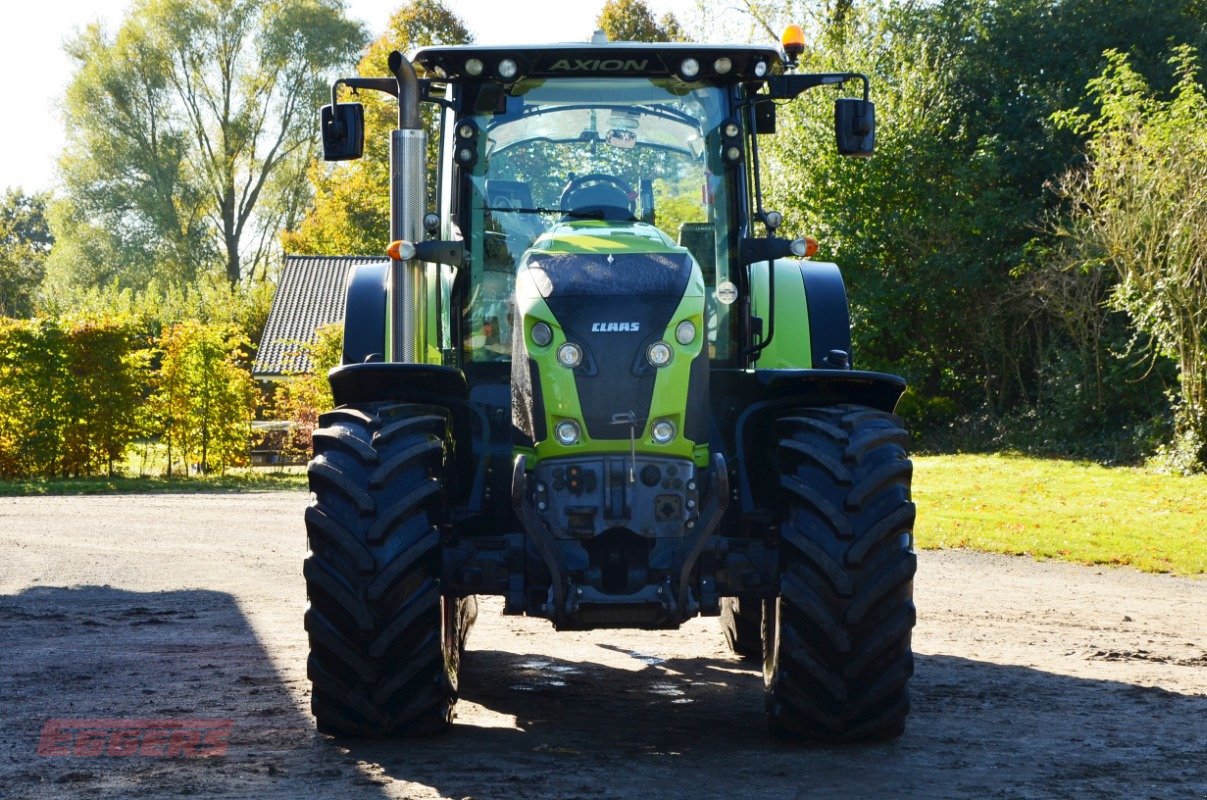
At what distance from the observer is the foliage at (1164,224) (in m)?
20.5

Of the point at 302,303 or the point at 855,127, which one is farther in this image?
the point at 302,303

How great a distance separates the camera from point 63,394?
924 inches

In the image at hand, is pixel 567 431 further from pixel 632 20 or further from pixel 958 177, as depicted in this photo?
pixel 632 20

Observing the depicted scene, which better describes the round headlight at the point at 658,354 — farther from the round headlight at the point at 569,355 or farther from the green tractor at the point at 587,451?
the round headlight at the point at 569,355

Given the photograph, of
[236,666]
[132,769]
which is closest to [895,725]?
[132,769]

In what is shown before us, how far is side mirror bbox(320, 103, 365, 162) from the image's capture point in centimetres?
687

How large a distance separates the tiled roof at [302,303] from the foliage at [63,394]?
1545 cm

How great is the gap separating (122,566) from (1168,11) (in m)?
24.6

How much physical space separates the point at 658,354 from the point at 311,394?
22.0 m

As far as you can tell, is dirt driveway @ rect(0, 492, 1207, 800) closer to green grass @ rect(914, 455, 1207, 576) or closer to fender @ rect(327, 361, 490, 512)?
fender @ rect(327, 361, 490, 512)

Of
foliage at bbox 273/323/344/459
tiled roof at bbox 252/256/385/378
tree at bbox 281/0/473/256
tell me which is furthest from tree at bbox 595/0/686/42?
foliage at bbox 273/323/344/459

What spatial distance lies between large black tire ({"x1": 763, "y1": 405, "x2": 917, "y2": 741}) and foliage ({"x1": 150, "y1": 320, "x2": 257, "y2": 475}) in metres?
20.0

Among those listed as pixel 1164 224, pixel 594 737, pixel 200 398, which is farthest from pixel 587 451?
pixel 200 398

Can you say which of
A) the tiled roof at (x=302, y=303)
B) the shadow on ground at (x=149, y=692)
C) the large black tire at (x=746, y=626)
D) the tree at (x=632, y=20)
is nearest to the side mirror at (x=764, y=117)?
the large black tire at (x=746, y=626)
